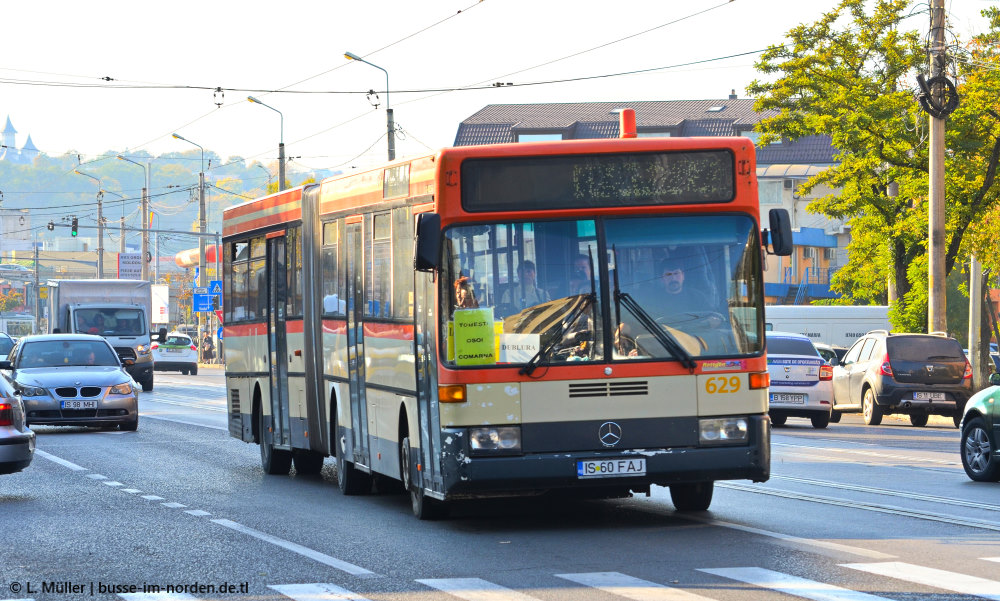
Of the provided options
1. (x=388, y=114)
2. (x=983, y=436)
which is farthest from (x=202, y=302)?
(x=983, y=436)

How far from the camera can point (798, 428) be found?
93.3ft

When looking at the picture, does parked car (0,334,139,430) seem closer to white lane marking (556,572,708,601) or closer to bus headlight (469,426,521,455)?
bus headlight (469,426,521,455)

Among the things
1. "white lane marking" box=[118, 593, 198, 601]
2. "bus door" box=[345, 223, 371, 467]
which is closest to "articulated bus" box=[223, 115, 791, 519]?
"bus door" box=[345, 223, 371, 467]

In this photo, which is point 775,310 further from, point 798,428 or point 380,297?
point 380,297

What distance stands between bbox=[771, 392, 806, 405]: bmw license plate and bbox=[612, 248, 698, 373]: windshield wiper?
16.8 meters

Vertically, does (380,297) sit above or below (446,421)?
above

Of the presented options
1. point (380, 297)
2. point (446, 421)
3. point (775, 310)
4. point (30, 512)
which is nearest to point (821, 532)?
point (446, 421)

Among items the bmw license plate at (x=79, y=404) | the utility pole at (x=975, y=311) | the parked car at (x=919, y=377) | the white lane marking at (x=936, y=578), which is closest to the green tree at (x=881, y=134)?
the utility pole at (x=975, y=311)

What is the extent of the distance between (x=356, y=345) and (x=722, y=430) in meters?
3.86

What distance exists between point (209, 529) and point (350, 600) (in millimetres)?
4005

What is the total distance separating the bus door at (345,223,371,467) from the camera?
14188 millimetres

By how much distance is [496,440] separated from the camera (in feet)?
37.6

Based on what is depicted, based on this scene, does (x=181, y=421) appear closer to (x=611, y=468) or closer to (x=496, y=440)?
(x=496, y=440)

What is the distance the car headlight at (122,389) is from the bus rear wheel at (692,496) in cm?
1530
